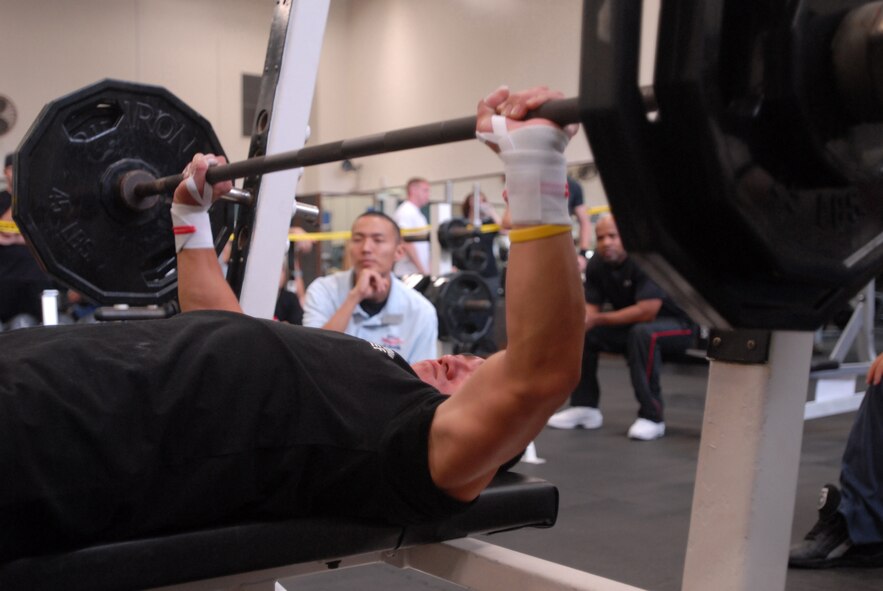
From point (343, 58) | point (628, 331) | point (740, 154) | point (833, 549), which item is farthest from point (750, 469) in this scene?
point (343, 58)

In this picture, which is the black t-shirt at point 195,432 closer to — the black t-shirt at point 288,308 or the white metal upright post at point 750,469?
the white metal upright post at point 750,469

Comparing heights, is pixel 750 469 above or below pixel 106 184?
below

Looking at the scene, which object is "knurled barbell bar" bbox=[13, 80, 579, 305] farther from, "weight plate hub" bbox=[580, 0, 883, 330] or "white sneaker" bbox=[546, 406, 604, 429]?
"white sneaker" bbox=[546, 406, 604, 429]

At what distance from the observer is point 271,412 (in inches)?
44.4

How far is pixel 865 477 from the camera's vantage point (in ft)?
6.55

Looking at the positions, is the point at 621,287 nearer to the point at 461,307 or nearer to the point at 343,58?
the point at 461,307

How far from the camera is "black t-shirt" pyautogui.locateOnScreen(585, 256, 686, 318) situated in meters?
3.81

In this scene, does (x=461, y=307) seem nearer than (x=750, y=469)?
No

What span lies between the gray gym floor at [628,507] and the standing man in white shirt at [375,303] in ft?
2.15

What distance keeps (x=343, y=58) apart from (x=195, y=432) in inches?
385

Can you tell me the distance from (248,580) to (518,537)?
1.33m

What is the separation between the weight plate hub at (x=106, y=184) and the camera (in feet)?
6.21

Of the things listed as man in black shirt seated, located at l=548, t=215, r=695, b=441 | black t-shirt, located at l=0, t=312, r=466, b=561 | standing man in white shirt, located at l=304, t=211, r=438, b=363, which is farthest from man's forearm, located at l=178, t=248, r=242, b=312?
man in black shirt seated, located at l=548, t=215, r=695, b=441

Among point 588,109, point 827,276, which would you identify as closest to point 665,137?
point 588,109
